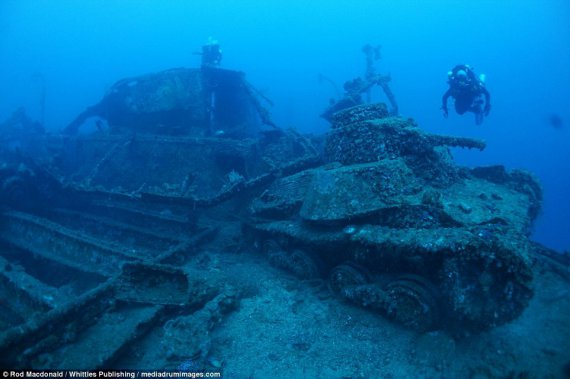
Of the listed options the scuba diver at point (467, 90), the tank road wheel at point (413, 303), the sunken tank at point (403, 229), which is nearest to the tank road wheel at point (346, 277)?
the sunken tank at point (403, 229)

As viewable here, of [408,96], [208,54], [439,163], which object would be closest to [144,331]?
[439,163]

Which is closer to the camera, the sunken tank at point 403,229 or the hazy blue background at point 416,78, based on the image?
the sunken tank at point 403,229

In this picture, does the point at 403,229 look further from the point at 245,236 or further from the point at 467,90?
the point at 467,90

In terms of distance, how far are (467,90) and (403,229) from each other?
21.6 ft

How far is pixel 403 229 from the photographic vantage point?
15.4 ft

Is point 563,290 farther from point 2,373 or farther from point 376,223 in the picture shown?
point 2,373

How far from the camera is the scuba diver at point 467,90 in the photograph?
360 inches

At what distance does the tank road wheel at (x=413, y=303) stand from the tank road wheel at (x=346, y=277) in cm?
49

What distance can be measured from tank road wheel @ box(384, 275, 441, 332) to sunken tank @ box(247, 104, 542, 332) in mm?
13

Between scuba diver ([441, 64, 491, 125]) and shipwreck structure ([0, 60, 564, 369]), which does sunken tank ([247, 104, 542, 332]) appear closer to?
shipwreck structure ([0, 60, 564, 369])

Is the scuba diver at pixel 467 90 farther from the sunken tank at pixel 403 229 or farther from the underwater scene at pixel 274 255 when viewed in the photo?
the sunken tank at pixel 403 229

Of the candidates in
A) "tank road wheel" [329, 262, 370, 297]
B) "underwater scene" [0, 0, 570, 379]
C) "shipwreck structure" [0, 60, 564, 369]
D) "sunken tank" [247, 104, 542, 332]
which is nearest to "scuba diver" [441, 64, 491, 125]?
"underwater scene" [0, 0, 570, 379]

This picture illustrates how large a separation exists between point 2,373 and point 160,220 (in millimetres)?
4823

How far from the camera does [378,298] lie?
4570 mm
